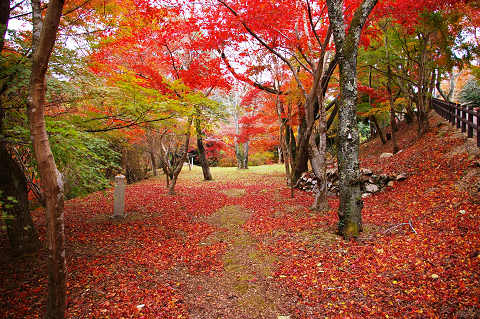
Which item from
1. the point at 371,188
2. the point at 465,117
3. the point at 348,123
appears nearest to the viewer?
the point at 348,123

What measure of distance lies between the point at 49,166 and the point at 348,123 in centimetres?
499

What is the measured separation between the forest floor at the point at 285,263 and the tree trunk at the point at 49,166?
2.89 feet

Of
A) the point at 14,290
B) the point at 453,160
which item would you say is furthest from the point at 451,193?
the point at 14,290

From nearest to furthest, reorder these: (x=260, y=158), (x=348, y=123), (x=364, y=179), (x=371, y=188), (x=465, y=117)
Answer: (x=348, y=123)
(x=465, y=117)
(x=371, y=188)
(x=364, y=179)
(x=260, y=158)

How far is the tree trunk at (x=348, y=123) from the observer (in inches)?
188

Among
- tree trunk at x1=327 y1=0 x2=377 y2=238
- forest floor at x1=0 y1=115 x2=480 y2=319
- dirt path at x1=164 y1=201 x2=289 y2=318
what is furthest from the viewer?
tree trunk at x1=327 y1=0 x2=377 y2=238

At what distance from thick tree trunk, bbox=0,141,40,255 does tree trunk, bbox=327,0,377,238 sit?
20.8 feet

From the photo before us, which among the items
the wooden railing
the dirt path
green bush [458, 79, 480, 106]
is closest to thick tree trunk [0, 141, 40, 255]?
the dirt path

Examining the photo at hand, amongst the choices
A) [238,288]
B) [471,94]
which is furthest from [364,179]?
[471,94]

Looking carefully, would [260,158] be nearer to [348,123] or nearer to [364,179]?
[364,179]

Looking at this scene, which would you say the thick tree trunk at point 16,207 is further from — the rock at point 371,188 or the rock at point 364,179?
the rock at point 364,179

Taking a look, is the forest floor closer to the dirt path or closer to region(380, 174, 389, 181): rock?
the dirt path

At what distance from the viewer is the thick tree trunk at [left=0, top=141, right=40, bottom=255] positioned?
14.7 ft

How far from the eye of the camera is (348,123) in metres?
4.84
